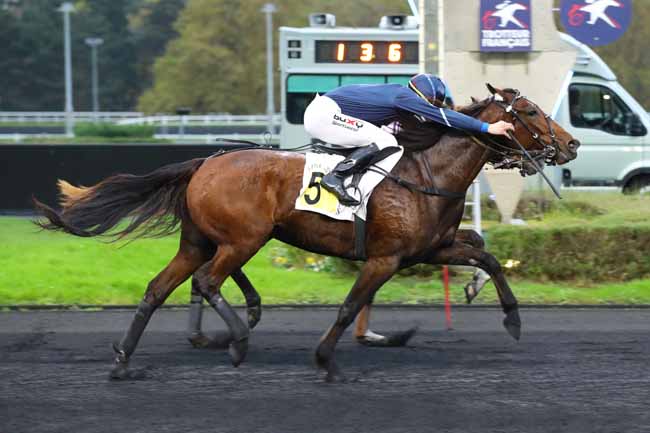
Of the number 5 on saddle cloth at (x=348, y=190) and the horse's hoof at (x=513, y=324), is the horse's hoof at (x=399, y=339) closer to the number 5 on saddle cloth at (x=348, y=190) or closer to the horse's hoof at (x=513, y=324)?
the horse's hoof at (x=513, y=324)

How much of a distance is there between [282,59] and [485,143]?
11990 mm

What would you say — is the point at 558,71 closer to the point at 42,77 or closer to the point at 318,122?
the point at 318,122

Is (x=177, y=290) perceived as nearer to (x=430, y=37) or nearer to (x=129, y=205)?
(x=129, y=205)

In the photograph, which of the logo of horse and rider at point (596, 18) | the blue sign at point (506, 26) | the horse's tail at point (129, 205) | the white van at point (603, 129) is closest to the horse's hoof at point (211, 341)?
the horse's tail at point (129, 205)

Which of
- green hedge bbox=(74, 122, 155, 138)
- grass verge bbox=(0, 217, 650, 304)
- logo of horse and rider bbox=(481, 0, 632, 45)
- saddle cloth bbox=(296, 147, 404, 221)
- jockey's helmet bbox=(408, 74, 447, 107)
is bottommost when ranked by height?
grass verge bbox=(0, 217, 650, 304)

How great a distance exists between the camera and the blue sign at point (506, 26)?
12.2 m

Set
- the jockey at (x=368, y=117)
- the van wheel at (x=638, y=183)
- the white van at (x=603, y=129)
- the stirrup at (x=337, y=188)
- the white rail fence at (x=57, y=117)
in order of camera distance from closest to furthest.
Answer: the stirrup at (x=337, y=188)
the jockey at (x=368, y=117)
the white van at (x=603, y=129)
the van wheel at (x=638, y=183)
the white rail fence at (x=57, y=117)

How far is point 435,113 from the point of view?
7555 millimetres

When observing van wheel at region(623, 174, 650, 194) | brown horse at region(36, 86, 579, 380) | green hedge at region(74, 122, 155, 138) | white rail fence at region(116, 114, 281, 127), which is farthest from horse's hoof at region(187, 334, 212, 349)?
white rail fence at region(116, 114, 281, 127)

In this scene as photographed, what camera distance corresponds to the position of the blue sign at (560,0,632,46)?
1259cm

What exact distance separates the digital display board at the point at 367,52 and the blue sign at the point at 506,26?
21.9ft

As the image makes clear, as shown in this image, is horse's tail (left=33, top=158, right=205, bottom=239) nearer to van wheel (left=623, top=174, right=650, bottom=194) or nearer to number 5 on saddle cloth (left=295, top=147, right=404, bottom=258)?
number 5 on saddle cloth (left=295, top=147, right=404, bottom=258)

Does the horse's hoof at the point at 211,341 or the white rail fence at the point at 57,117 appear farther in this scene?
the white rail fence at the point at 57,117

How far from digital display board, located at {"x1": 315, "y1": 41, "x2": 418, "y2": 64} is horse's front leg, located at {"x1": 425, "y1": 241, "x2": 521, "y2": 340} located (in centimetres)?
1144
